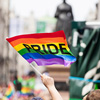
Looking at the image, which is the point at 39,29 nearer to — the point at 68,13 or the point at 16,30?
the point at 16,30

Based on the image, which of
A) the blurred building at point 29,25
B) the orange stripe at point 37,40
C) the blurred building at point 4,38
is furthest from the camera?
the blurred building at point 29,25

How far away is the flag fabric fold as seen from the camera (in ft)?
9.46

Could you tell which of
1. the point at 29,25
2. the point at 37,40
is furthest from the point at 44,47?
the point at 29,25

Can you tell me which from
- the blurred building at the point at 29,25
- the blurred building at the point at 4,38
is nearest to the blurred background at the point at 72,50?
the blurred building at the point at 4,38

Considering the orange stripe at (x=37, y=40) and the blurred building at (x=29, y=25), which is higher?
the orange stripe at (x=37, y=40)

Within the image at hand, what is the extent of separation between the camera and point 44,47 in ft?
9.77

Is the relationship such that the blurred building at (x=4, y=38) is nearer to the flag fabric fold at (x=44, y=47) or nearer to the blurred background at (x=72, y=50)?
the blurred background at (x=72, y=50)

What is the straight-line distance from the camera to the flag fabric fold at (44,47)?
288 cm

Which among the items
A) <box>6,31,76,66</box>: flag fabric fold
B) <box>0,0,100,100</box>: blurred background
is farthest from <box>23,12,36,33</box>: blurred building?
<box>6,31,76,66</box>: flag fabric fold

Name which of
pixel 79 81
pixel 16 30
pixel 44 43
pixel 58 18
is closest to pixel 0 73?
pixel 16 30

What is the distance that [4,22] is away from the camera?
15.6 meters

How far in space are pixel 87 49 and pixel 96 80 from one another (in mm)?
526

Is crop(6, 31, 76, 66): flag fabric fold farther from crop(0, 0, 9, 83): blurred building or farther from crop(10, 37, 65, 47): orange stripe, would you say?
crop(0, 0, 9, 83): blurred building

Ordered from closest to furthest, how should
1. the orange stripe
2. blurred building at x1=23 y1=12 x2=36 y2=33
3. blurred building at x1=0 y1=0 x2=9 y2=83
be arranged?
the orange stripe < blurred building at x1=0 y1=0 x2=9 y2=83 < blurred building at x1=23 y1=12 x2=36 y2=33
